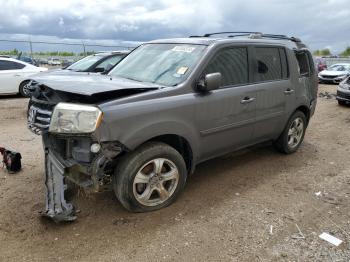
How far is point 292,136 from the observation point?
5.90 m

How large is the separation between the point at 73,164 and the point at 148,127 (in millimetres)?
832

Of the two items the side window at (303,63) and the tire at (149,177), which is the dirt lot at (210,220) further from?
the side window at (303,63)

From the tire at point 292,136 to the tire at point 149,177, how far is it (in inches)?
92.7

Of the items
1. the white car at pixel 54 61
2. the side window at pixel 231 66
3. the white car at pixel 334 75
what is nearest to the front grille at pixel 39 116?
the side window at pixel 231 66

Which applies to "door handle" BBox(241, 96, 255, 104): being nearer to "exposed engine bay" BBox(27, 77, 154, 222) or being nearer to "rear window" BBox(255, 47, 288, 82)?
"rear window" BBox(255, 47, 288, 82)

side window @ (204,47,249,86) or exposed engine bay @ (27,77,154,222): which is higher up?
side window @ (204,47,249,86)

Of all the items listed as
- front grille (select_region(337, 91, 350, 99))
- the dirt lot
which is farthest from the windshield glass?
front grille (select_region(337, 91, 350, 99))

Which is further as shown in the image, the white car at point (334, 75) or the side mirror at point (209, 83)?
the white car at point (334, 75)

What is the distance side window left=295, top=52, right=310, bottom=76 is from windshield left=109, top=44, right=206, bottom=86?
2258 mm

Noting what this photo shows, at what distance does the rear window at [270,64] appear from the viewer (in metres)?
4.89

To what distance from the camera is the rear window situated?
489cm

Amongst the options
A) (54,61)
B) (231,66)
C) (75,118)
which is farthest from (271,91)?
(54,61)

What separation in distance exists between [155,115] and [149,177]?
2.16ft

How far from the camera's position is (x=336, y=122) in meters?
9.12
